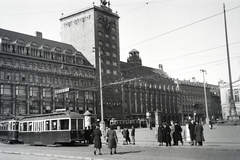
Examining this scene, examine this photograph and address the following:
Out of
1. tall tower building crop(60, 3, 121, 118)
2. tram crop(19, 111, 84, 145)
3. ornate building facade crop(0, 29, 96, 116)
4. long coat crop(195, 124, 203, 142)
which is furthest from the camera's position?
tall tower building crop(60, 3, 121, 118)

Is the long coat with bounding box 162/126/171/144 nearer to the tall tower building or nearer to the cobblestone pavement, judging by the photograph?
the cobblestone pavement

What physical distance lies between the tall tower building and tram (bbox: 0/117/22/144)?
Result: 35896 mm

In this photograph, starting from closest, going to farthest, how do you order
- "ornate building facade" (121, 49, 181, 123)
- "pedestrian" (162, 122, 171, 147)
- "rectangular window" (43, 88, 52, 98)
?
"pedestrian" (162, 122, 171, 147), "rectangular window" (43, 88, 52, 98), "ornate building facade" (121, 49, 181, 123)

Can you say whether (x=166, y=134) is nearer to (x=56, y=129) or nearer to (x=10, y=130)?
(x=56, y=129)

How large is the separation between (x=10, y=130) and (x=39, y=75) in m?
24.9

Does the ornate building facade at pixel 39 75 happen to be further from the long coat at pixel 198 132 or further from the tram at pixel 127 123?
the long coat at pixel 198 132

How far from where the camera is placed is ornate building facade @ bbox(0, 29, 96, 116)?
51.4 m

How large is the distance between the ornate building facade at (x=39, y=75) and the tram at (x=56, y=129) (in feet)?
54.3

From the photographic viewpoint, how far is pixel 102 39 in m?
73.2

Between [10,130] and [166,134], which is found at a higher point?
[10,130]

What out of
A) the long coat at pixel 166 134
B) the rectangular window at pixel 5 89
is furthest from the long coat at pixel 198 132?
the rectangular window at pixel 5 89

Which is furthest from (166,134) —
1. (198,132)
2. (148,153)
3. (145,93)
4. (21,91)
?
(145,93)

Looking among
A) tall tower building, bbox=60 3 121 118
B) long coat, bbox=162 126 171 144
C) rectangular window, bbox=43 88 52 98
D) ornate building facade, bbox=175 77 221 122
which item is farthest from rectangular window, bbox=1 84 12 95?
ornate building facade, bbox=175 77 221 122

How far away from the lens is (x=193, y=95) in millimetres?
119062
